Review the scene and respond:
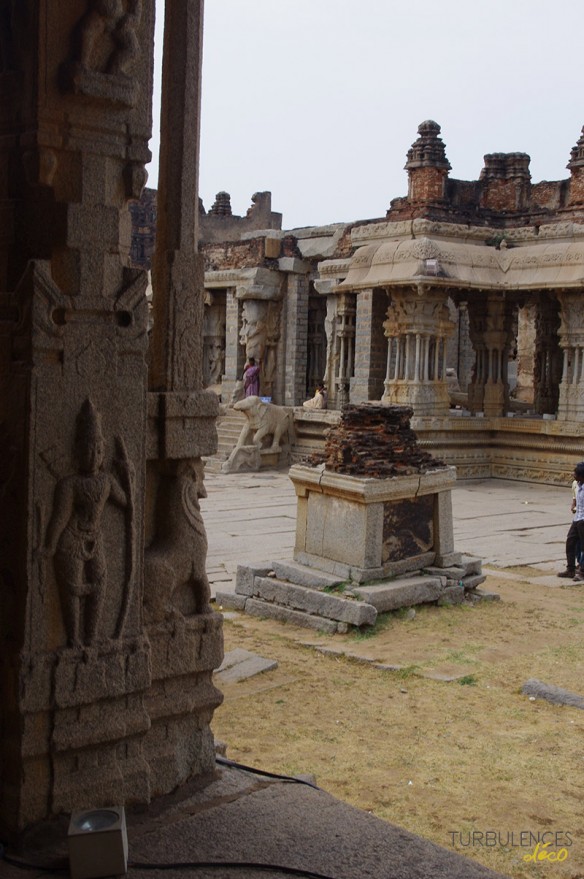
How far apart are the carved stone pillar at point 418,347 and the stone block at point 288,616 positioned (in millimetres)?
8973

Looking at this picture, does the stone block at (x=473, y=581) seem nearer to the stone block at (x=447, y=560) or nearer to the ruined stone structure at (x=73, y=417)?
the stone block at (x=447, y=560)

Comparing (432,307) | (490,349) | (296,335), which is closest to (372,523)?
(432,307)

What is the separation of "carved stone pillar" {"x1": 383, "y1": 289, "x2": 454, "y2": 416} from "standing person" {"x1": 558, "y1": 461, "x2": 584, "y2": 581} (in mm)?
7274

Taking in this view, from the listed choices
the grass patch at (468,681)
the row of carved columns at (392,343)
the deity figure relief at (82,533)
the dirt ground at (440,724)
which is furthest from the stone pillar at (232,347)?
the deity figure relief at (82,533)

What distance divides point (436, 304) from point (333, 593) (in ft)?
31.4

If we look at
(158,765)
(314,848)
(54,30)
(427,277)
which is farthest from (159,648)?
(427,277)

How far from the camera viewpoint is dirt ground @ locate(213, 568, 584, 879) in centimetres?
453

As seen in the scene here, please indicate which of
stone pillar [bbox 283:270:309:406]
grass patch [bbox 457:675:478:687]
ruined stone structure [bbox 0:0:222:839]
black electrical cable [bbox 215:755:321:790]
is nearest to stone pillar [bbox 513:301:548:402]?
stone pillar [bbox 283:270:309:406]

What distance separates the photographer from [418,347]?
54.9 feet

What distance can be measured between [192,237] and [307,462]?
5224mm

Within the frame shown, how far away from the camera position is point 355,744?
216 inches

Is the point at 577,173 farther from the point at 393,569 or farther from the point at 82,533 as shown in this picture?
the point at 82,533

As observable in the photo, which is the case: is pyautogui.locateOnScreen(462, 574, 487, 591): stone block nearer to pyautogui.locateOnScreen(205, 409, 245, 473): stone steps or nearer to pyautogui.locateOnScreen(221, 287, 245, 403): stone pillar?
pyautogui.locateOnScreen(205, 409, 245, 473): stone steps

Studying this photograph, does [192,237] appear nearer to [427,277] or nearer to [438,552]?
[438,552]
